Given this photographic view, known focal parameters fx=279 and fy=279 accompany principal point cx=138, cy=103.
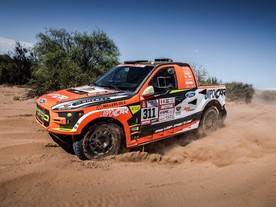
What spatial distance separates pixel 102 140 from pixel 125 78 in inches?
69.9

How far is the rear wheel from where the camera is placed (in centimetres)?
756

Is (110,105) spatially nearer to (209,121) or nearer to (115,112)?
(115,112)

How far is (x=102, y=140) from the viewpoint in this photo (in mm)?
5359

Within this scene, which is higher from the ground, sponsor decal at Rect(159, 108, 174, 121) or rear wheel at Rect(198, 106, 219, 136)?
sponsor decal at Rect(159, 108, 174, 121)

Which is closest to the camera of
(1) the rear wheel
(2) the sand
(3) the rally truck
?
(2) the sand

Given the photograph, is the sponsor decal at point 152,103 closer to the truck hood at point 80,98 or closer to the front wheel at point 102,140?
the truck hood at point 80,98

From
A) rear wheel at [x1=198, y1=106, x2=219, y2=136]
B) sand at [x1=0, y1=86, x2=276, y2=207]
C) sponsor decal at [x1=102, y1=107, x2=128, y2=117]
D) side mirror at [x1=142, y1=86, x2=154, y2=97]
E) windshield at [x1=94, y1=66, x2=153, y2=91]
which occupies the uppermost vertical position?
windshield at [x1=94, y1=66, x2=153, y2=91]

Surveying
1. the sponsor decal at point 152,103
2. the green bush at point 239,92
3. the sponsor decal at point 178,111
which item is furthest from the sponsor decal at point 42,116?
→ the green bush at point 239,92

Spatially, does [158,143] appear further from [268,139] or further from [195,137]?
[268,139]

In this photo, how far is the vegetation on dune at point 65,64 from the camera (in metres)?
14.1

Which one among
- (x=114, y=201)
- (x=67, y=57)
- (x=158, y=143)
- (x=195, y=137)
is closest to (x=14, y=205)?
(x=114, y=201)

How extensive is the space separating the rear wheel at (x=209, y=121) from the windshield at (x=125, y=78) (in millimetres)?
2296

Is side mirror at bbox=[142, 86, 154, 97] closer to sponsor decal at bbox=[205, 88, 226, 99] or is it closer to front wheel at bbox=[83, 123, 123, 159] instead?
front wheel at bbox=[83, 123, 123, 159]

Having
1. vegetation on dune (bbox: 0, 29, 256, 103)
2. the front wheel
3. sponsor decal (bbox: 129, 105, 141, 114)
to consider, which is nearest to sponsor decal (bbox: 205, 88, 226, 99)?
sponsor decal (bbox: 129, 105, 141, 114)
